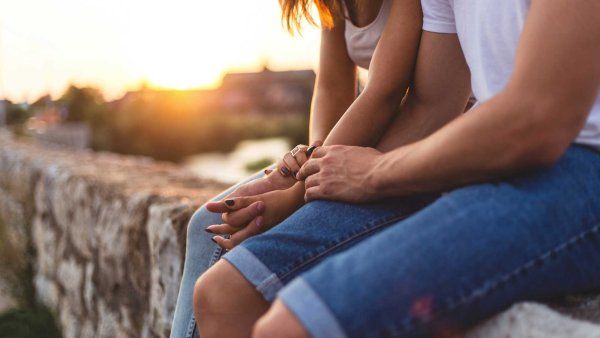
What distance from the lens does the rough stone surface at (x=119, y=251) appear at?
1.02m

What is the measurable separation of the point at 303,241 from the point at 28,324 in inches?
133

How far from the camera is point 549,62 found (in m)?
0.99

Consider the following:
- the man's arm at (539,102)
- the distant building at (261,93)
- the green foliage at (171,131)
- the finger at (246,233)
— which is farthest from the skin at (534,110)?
the distant building at (261,93)

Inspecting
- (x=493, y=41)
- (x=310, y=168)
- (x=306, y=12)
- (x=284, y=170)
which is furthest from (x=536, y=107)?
(x=306, y=12)

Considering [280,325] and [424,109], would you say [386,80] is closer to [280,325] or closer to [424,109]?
[424,109]

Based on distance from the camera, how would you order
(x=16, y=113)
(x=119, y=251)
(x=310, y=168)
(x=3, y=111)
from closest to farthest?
(x=310, y=168) < (x=119, y=251) < (x=3, y=111) < (x=16, y=113)

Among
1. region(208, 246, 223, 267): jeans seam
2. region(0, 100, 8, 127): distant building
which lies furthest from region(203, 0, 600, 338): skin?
region(0, 100, 8, 127): distant building

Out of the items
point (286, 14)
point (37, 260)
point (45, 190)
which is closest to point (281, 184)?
point (286, 14)

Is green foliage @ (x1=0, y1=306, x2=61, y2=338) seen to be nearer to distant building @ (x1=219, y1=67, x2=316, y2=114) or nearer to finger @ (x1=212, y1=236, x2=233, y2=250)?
finger @ (x1=212, y1=236, x2=233, y2=250)

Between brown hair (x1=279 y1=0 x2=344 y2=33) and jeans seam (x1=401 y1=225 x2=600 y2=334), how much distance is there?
1046 mm

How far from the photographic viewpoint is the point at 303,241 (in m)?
1.22

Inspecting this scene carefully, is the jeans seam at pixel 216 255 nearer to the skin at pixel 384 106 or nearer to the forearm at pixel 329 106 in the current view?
the skin at pixel 384 106

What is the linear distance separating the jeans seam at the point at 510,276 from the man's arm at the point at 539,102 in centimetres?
14

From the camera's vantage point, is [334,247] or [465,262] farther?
[334,247]
